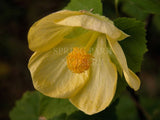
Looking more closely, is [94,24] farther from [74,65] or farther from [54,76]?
[54,76]

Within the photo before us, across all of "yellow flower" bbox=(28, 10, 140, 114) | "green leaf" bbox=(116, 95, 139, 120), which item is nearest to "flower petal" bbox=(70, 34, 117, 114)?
"yellow flower" bbox=(28, 10, 140, 114)

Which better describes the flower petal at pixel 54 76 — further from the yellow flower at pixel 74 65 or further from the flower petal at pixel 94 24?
the flower petal at pixel 94 24

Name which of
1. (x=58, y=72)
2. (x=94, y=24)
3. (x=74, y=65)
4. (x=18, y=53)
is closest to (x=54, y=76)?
(x=58, y=72)

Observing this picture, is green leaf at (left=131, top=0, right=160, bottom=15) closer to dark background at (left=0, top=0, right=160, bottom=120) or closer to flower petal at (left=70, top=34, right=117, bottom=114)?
flower petal at (left=70, top=34, right=117, bottom=114)

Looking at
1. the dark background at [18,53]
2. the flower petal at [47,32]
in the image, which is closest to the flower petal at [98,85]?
the flower petal at [47,32]

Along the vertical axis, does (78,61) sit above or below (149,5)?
below
